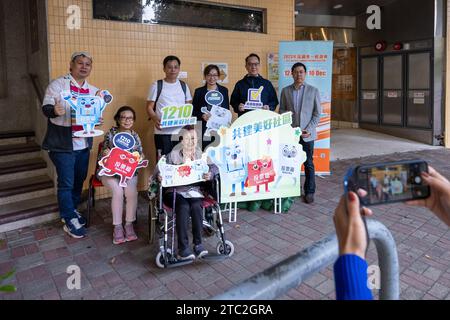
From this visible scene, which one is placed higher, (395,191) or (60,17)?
(60,17)

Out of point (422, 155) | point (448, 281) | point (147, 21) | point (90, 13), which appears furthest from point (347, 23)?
point (448, 281)

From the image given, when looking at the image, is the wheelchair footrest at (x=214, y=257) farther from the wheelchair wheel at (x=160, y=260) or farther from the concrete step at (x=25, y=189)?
the concrete step at (x=25, y=189)

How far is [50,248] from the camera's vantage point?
3.42m

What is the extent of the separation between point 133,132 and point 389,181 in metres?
3.11

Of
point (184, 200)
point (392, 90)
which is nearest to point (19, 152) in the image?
point (184, 200)

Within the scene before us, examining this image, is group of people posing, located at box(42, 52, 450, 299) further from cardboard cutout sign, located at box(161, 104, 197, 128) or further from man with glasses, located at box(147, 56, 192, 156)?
cardboard cutout sign, located at box(161, 104, 197, 128)

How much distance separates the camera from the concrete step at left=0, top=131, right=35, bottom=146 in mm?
5141

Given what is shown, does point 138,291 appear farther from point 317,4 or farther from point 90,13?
point 317,4

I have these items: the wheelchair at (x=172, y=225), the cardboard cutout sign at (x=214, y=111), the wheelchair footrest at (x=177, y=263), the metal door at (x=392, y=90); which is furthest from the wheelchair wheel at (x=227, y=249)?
the metal door at (x=392, y=90)

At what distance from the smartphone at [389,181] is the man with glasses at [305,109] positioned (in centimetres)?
343

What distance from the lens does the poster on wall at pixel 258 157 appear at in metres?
3.91

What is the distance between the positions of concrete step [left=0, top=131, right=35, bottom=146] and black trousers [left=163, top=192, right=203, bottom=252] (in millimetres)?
3140

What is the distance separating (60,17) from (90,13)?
36 centimetres

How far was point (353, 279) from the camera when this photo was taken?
962mm
